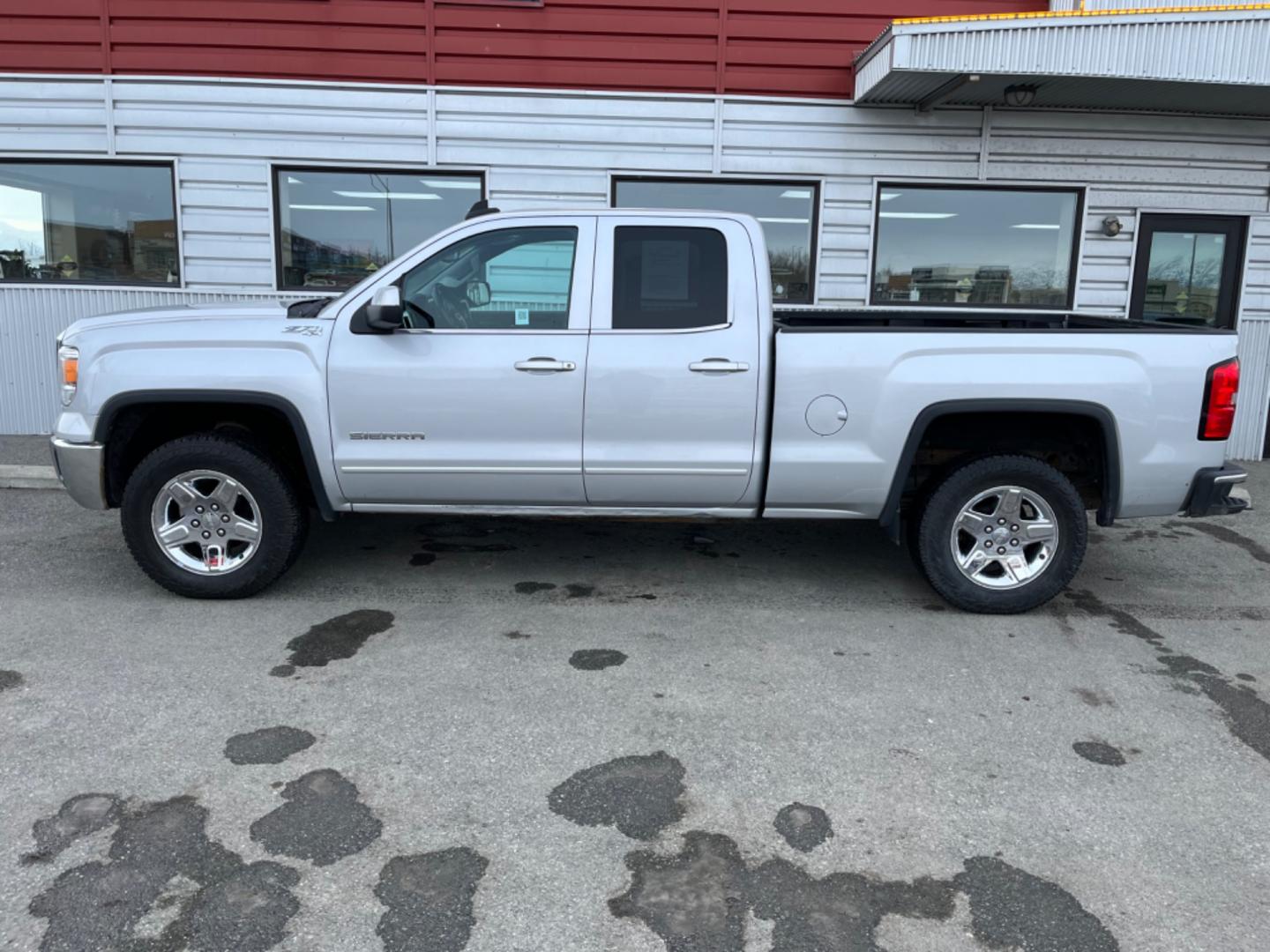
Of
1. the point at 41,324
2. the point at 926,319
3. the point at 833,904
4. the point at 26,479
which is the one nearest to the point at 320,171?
the point at 41,324

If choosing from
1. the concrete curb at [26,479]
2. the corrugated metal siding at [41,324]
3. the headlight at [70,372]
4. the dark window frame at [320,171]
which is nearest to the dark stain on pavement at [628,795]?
the headlight at [70,372]

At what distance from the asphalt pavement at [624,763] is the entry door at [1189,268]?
188 inches

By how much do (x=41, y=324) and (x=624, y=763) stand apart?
8568mm

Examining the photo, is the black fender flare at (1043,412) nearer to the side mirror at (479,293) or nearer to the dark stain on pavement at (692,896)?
the side mirror at (479,293)

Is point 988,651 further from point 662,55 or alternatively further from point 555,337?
point 662,55

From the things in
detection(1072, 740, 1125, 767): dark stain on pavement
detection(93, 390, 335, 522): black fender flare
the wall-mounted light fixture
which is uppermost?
the wall-mounted light fixture

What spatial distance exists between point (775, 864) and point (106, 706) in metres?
2.63

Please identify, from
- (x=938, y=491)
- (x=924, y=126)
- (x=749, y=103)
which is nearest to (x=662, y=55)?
(x=749, y=103)

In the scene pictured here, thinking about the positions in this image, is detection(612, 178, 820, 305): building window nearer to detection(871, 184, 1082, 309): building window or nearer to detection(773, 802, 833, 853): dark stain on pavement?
detection(871, 184, 1082, 309): building window

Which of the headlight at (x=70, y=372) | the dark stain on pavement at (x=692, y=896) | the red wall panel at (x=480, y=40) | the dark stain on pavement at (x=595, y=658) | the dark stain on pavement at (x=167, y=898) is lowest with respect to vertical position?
the dark stain on pavement at (x=167, y=898)

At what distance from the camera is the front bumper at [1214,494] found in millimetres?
4621

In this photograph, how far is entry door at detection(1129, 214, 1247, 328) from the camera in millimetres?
9148

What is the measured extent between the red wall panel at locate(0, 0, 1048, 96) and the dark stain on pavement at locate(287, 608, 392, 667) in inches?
237

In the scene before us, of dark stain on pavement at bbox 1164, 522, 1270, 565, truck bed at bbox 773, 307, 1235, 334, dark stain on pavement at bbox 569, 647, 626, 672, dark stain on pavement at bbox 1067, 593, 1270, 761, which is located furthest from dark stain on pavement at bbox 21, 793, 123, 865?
dark stain on pavement at bbox 1164, 522, 1270, 565
